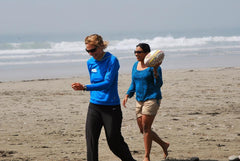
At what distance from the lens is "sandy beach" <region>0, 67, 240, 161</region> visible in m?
6.79

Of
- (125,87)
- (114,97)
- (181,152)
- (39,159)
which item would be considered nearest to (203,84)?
(125,87)

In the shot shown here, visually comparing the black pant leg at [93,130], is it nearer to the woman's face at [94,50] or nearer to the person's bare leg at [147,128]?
the woman's face at [94,50]

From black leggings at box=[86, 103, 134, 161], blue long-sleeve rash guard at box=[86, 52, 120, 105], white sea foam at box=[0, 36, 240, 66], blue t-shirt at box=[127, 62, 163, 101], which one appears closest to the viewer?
blue long-sleeve rash guard at box=[86, 52, 120, 105]

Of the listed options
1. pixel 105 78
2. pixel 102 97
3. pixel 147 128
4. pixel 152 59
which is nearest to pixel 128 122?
pixel 147 128

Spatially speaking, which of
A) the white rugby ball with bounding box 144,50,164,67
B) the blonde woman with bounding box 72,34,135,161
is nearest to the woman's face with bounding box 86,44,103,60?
the blonde woman with bounding box 72,34,135,161

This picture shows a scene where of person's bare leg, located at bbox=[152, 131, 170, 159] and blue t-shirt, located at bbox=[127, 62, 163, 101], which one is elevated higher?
blue t-shirt, located at bbox=[127, 62, 163, 101]

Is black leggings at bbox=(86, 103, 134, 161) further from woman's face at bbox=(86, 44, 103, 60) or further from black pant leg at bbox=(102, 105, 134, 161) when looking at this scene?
woman's face at bbox=(86, 44, 103, 60)

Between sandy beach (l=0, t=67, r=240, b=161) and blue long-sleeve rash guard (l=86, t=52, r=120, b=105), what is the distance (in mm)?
1636

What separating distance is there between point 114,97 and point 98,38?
0.67m

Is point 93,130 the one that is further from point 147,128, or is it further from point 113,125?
point 147,128

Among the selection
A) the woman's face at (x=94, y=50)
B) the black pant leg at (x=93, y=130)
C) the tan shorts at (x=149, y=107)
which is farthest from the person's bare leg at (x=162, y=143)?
the woman's face at (x=94, y=50)

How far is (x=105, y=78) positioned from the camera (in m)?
4.87

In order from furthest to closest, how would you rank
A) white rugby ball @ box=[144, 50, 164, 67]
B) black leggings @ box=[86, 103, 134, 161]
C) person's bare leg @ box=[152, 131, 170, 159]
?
person's bare leg @ box=[152, 131, 170, 159] < white rugby ball @ box=[144, 50, 164, 67] < black leggings @ box=[86, 103, 134, 161]

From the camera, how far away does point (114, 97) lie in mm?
5023
